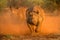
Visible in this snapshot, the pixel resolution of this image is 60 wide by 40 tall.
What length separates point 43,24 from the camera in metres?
2.93

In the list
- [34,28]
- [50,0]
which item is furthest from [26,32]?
[50,0]

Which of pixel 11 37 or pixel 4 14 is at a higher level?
pixel 4 14

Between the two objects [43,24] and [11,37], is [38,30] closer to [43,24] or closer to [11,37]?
[43,24]

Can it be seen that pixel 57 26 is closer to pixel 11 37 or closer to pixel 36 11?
pixel 36 11

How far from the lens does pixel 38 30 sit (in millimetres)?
2926

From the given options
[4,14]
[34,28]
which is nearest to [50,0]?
[34,28]

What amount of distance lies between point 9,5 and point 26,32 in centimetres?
40

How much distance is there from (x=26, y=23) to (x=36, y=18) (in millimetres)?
142

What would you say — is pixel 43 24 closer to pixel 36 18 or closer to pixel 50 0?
pixel 36 18

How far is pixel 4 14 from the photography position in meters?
2.95

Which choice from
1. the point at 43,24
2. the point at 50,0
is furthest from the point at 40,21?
the point at 50,0

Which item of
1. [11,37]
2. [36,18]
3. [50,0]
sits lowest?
[11,37]

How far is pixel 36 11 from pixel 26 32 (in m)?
0.29

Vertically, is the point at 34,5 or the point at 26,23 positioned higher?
the point at 34,5
